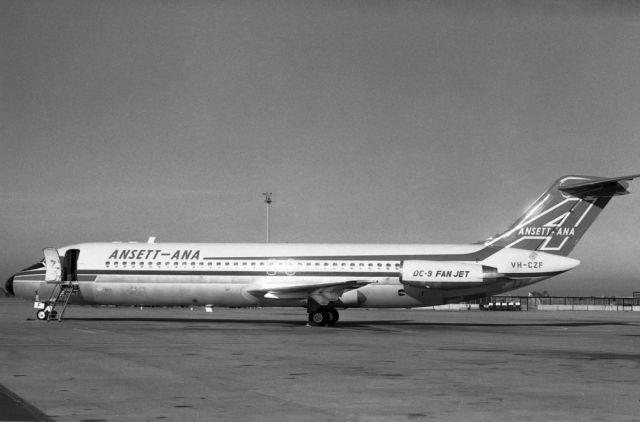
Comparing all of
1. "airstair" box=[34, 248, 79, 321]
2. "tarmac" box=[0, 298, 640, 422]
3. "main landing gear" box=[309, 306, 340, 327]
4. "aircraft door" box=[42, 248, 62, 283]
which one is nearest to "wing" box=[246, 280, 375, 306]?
"main landing gear" box=[309, 306, 340, 327]

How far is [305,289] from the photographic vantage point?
35.2m

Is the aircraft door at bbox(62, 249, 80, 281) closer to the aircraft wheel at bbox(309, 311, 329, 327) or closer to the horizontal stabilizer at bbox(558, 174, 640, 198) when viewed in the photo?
the aircraft wheel at bbox(309, 311, 329, 327)

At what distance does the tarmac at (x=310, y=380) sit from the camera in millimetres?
10695

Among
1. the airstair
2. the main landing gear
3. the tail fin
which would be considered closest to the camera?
the main landing gear

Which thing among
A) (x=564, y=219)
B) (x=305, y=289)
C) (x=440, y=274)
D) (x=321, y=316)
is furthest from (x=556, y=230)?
(x=305, y=289)

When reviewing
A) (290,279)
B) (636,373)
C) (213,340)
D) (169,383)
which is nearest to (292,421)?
(169,383)

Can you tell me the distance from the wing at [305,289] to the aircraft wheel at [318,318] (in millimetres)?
Result: 498

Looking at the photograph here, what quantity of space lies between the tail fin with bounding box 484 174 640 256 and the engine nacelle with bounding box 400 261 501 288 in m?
2.92

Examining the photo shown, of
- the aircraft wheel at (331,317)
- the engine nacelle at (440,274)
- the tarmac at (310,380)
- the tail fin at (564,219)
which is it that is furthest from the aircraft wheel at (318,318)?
the tarmac at (310,380)

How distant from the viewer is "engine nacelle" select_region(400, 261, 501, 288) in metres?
36.0

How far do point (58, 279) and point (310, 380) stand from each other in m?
25.7

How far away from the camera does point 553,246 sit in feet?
125

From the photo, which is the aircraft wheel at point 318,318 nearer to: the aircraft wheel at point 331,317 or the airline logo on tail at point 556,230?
the aircraft wheel at point 331,317

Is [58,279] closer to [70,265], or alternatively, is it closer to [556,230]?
[70,265]
